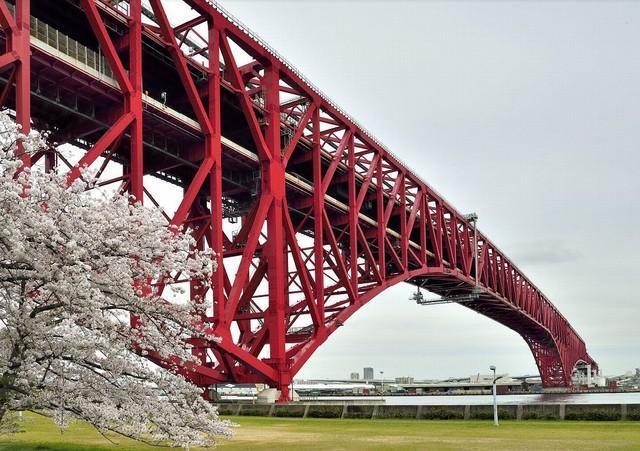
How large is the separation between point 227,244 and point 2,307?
100ft

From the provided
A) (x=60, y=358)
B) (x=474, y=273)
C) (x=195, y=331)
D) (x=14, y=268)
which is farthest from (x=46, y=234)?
(x=474, y=273)

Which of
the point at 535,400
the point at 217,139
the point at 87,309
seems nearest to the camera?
the point at 87,309

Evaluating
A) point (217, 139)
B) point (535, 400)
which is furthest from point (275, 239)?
point (535, 400)

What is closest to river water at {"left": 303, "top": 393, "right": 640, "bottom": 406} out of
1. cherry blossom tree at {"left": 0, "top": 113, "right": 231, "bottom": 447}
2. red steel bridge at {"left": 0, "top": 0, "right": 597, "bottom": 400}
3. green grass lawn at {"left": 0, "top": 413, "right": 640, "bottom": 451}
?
red steel bridge at {"left": 0, "top": 0, "right": 597, "bottom": 400}

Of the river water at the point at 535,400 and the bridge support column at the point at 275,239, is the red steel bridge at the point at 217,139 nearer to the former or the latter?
the bridge support column at the point at 275,239

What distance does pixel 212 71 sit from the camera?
114 ft

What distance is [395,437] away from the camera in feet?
67.6

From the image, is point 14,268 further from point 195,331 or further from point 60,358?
point 195,331

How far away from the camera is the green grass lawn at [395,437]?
18047mm

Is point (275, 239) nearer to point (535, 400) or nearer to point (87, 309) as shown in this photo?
point (87, 309)

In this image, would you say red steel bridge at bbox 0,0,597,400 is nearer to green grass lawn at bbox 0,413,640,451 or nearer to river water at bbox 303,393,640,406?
green grass lawn at bbox 0,413,640,451

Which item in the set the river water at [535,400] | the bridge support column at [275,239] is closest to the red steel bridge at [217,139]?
the bridge support column at [275,239]

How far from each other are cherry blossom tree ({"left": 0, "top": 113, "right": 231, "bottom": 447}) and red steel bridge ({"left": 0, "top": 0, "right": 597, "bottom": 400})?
5.55m

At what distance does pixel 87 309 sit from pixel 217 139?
22.3 metres
